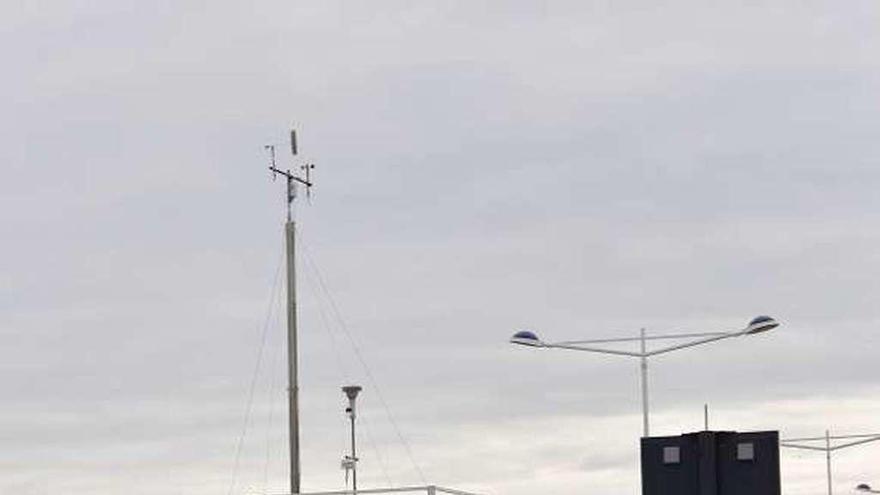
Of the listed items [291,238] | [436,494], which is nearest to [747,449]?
[436,494]

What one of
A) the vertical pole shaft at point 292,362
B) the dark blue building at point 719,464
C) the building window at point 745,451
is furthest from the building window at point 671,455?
the vertical pole shaft at point 292,362

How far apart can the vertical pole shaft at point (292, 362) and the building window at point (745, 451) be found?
98.6 feet

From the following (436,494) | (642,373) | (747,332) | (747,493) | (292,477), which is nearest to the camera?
(747,493)

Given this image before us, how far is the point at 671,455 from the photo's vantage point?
22.5 meters

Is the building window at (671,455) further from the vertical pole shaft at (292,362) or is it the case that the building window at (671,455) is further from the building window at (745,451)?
the vertical pole shaft at (292,362)

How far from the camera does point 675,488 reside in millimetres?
22172

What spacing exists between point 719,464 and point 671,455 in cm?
74

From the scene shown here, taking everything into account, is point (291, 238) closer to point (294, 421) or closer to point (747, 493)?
point (294, 421)

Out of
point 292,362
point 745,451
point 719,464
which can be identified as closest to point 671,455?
point 719,464

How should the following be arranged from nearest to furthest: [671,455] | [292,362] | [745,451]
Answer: [745,451], [671,455], [292,362]

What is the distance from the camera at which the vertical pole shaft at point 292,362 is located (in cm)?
5144

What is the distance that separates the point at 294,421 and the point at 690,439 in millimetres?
31173

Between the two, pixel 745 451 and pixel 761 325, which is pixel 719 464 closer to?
pixel 745 451

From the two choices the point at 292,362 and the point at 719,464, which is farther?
the point at 292,362
